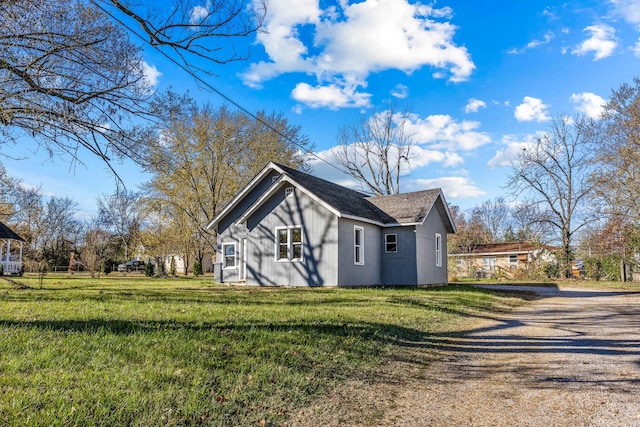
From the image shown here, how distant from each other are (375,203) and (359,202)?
87.4 inches

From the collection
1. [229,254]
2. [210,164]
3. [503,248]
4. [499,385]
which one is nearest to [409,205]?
[229,254]

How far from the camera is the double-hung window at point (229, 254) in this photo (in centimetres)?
2319

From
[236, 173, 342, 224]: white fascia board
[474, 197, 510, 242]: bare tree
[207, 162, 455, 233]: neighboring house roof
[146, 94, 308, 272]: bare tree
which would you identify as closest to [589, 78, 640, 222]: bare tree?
[207, 162, 455, 233]: neighboring house roof

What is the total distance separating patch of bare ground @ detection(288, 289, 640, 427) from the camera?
4.19m

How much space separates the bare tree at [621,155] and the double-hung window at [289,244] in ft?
55.6

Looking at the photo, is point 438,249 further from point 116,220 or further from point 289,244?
point 116,220

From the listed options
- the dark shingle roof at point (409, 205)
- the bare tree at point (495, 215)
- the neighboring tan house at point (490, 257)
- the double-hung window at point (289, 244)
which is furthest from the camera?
the bare tree at point (495, 215)

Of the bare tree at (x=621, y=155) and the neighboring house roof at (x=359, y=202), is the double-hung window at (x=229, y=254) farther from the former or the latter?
the bare tree at (x=621, y=155)

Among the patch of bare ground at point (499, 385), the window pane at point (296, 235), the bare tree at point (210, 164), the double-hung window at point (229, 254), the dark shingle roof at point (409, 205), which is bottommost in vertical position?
the patch of bare ground at point (499, 385)

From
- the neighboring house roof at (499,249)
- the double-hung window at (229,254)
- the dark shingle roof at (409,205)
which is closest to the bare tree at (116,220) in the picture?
the double-hung window at (229,254)

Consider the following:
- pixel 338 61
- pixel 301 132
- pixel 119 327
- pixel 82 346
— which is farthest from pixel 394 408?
pixel 301 132

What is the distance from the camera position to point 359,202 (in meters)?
21.6

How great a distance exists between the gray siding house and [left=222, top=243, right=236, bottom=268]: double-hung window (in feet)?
0.18

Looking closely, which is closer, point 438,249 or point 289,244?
point 289,244
